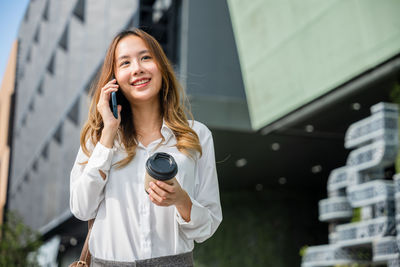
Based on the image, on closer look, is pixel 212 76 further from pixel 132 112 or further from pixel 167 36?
pixel 132 112

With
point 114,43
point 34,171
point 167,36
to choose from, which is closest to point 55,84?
point 34,171

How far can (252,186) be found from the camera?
25.3 metres

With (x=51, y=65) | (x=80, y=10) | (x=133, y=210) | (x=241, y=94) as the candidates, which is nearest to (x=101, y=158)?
(x=133, y=210)

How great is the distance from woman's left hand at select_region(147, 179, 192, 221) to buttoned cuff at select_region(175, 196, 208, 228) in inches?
1.9

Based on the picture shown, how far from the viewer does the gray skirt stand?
1.74 meters

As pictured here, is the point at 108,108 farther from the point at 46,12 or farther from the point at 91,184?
the point at 46,12

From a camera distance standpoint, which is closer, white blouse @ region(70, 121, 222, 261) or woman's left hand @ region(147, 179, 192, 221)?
woman's left hand @ region(147, 179, 192, 221)

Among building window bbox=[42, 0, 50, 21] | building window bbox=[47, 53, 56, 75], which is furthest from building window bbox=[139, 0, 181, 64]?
building window bbox=[42, 0, 50, 21]

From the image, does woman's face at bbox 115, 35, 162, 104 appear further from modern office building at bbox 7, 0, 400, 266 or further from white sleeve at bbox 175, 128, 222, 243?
modern office building at bbox 7, 0, 400, 266

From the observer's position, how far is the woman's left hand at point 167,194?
158 cm

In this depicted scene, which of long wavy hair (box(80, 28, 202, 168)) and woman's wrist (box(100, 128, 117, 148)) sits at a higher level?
long wavy hair (box(80, 28, 202, 168))

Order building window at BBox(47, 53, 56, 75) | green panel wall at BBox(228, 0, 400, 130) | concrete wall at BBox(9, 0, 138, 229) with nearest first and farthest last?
green panel wall at BBox(228, 0, 400, 130)
concrete wall at BBox(9, 0, 138, 229)
building window at BBox(47, 53, 56, 75)

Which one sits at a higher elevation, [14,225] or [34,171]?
[34,171]

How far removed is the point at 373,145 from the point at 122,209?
33.9 feet
